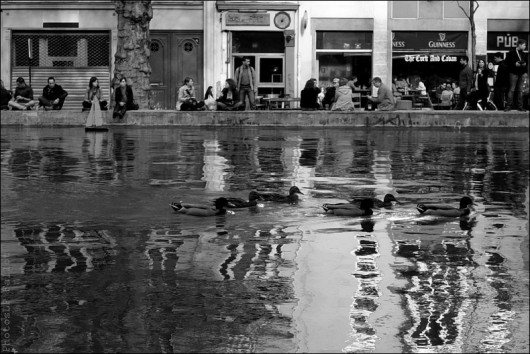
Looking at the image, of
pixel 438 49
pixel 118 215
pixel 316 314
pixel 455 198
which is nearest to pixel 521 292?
pixel 316 314

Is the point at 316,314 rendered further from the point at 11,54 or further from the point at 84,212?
the point at 11,54

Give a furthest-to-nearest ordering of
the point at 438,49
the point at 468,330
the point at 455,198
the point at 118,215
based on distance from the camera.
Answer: the point at 438,49
the point at 455,198
the point at 118,215
the point at 468,330

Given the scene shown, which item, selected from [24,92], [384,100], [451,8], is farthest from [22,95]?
[451,8]

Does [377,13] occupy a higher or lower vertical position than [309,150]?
higher

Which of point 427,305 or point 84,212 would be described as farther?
point 84,212

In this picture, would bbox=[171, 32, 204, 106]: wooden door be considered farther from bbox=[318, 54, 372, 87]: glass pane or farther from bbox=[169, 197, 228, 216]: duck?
bbox=[169, 197, 228, 216]: duck

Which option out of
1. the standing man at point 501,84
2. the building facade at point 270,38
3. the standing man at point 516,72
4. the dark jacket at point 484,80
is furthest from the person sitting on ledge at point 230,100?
the building facade at point 270,38

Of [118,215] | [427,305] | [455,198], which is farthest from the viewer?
[455,198]

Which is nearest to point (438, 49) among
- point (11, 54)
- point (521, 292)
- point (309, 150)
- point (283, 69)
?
point (283, 69)

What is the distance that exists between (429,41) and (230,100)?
40.2ft

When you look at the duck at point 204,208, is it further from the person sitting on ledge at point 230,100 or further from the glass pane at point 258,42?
the glass pane at point 258,42

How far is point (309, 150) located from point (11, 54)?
2541cm

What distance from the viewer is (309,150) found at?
22.4m

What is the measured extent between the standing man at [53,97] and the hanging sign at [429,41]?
13706 millimetres
